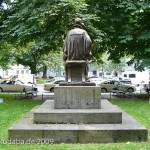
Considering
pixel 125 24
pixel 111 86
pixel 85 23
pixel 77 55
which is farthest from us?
pixel 111 86

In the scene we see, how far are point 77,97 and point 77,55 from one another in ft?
5.03

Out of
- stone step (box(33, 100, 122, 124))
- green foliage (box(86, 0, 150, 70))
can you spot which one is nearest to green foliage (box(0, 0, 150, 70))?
green foliage (box(86, 0, 150, 70))

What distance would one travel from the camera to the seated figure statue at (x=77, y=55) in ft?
38.0

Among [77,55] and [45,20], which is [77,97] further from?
[45,20]

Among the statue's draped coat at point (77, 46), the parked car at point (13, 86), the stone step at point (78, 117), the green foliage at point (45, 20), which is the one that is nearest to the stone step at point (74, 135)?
the stone step at point (78, 117)

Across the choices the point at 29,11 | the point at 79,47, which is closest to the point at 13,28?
the point at 29,11

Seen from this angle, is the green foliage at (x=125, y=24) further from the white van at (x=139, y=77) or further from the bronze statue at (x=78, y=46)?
the white van at (x=139, y=77)

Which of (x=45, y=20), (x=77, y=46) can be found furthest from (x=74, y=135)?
(x=45, y=20)

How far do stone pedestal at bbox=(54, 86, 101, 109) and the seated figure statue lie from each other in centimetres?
71

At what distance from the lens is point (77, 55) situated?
11.6m

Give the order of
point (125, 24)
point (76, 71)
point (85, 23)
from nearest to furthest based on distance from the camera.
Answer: point (76, 71) → point (85, 23) → point (125, 24)

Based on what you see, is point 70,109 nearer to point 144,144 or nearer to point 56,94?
point 56,94

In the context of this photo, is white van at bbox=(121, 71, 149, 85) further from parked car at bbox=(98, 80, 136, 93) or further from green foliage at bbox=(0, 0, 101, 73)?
green foliage at bbox=(0, 0, 101, 73)

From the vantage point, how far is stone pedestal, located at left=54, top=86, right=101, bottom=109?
428 inches
